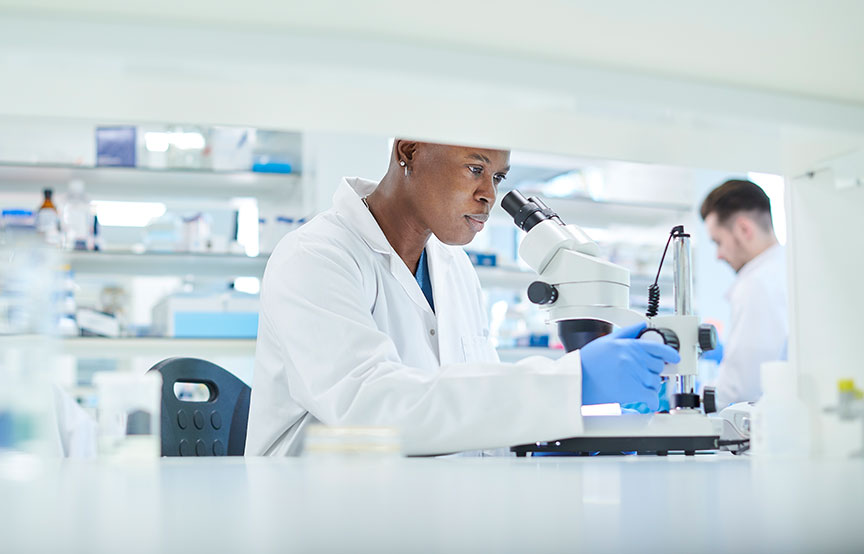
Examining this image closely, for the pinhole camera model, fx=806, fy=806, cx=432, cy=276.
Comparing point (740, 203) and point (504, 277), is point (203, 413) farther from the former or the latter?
point (740, 203)

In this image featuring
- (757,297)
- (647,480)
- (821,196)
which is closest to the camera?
(647,480)

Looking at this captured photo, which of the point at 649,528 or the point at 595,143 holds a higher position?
the point at 595,143

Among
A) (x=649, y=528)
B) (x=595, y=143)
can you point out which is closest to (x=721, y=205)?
(x=595, y=143)

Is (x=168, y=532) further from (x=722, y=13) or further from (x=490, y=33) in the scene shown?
(x=722, y=13)

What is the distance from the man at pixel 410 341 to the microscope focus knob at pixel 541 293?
12 centimetres

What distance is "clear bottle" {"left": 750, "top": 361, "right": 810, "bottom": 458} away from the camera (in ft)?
3.59

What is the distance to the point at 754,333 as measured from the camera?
3.86 meters

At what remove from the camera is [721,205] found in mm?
4273

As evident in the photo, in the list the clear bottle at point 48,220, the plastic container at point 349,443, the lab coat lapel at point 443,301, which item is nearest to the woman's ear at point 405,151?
the lab coat lapel at point 443,301

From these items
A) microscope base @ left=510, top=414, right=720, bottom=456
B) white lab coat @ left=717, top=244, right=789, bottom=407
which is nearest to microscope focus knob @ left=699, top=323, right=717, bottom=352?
microscope base @ left=510, top=414, right=720, bottom=456

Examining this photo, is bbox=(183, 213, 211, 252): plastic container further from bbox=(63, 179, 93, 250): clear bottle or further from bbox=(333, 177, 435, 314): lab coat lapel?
bbox=(333, 177, 435, 314): lab coat lapel

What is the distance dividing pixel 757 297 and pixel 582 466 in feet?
10.7

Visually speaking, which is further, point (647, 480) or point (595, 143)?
point (595, 143)

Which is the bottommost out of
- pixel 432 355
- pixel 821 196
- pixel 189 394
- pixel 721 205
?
pixel 189 394
